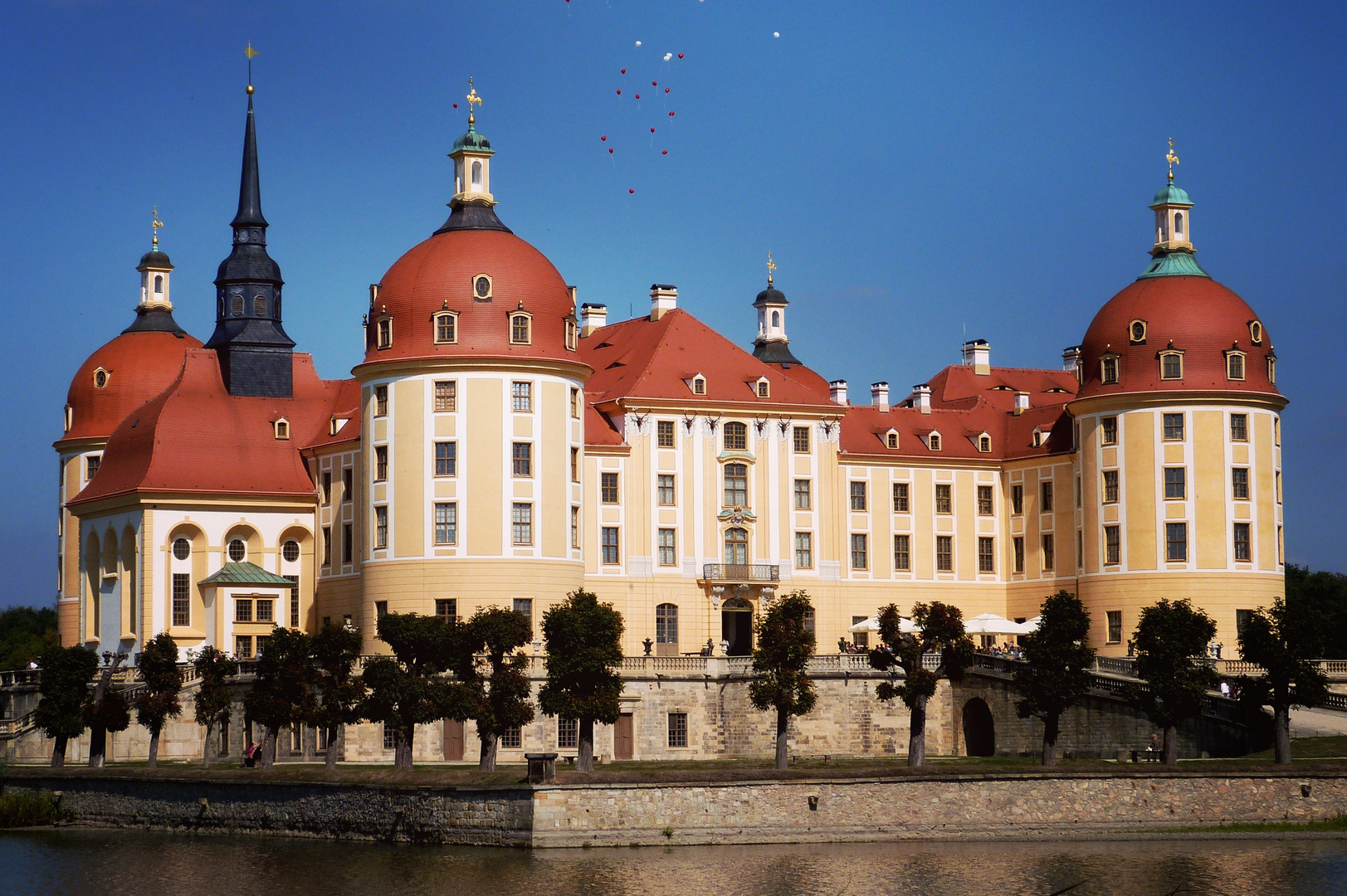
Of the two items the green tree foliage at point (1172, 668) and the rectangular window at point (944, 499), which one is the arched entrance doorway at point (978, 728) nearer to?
the green tree foliage at point (1172, 668)

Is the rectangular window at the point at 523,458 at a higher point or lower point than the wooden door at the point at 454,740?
higher

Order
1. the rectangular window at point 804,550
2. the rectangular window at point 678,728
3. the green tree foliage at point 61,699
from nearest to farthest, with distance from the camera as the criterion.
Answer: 1. the green tree foliage at point 61,699
2. the rectangular window at point 678,728
3. the rectangular window at point 804,550

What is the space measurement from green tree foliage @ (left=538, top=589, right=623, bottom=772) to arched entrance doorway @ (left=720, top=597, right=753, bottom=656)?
20.4 m

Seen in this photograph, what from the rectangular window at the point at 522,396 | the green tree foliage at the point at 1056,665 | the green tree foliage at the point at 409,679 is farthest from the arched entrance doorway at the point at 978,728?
the green tree foliage at the point at 409,679

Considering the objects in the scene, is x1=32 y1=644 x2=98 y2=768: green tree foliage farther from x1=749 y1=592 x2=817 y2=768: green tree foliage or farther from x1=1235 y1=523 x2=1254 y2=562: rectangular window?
x1=1235 y1=523 x2=1254 y2=562: rectangular window

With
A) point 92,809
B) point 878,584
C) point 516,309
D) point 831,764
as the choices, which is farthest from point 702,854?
point 878,584

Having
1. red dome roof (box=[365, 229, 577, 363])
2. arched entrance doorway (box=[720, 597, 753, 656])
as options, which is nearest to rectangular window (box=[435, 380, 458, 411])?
red dome roof (box=[365, 229, 577, 363])

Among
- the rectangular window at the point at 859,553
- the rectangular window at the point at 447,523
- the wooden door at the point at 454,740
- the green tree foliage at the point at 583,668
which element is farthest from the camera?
the rectangular window at the point at 859,553

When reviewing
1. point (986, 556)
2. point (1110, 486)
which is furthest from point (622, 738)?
point (986, 556)

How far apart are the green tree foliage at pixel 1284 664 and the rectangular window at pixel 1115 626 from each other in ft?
48.1

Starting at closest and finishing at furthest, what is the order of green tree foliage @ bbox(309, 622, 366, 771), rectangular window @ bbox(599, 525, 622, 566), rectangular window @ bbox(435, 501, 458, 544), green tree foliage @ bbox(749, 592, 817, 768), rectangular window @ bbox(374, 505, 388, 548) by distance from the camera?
green tree foliage @ bbox(309, 622, 366, 771), green tree foliage @ bbox(749, 592, 817, 768), rectangular window @ bbox(435, 501, 458, 544), rectangular window @ bbox(374, 505, 388, 548), rectangular window @ bbox(599, 525, 622, 566)

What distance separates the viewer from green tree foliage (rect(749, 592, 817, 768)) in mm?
65938

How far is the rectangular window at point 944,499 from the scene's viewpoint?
91250mm

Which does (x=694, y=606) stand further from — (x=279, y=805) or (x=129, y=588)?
(x=279, y=805)
